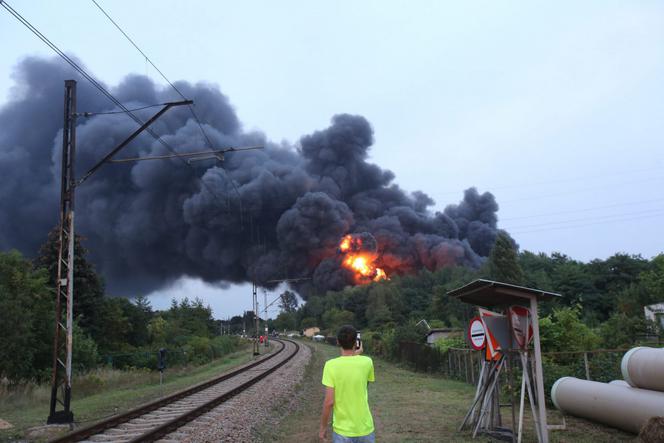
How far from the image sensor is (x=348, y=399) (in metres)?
4.66

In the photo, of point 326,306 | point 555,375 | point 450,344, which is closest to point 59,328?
point 555,375

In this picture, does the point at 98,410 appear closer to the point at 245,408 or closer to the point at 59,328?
the point at 59,328

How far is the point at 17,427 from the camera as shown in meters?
11.5

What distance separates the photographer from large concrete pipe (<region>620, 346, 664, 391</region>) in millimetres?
8523

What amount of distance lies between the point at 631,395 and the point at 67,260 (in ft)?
39.8

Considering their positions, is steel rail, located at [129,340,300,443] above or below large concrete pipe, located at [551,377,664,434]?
below

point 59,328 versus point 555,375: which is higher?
point 59,328

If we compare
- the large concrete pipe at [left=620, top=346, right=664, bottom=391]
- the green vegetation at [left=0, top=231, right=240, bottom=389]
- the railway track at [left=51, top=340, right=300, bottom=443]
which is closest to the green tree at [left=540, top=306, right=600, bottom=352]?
the large concrete pipe at [left=620, top=346, right=664, bottom=391]

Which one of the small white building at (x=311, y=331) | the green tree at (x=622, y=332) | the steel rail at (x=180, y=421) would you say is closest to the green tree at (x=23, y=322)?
the steel rail at (x=180, y=421)

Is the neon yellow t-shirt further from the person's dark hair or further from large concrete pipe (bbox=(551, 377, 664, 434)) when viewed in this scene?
large concrete pipe (bbox=(551, 377, 664, 434))

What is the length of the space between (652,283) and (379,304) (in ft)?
117

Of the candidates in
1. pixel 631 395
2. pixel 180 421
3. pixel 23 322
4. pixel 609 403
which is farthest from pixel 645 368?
pixel 23 322

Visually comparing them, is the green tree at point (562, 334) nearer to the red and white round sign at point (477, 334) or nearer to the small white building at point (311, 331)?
the red and white round sign at point (477, 334)

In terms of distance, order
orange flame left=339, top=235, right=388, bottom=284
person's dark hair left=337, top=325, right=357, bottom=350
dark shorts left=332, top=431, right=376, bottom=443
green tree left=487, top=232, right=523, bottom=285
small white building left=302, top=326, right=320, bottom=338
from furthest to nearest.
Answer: small white building left=302, top=326, right=320, bottom=338
orange flame left=339, top=235, right=388, bottom=284
green tree left=487, top=232, right=523, bottom=285
person's dark hair left=337, top=325, right=357, bottom=350
dark shorts left=332, top=431, right=376, bottom=443
